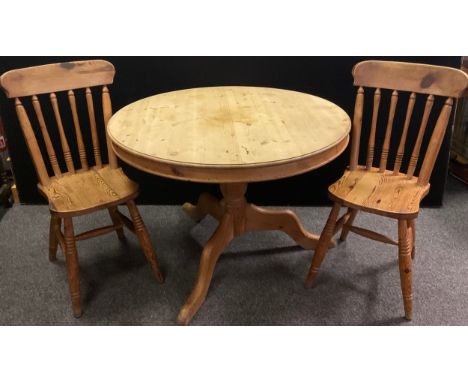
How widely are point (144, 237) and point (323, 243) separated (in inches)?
32.8

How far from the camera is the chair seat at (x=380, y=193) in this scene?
1772mm

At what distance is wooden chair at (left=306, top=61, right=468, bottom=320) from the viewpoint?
5.90 feet

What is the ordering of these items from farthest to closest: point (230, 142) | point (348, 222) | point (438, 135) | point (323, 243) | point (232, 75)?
point (232, 75) < point (348, 222) < point (323, 243) < point (438, 135) < point (230, 142)

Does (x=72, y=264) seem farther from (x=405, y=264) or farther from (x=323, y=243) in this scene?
(x=405, y=264)

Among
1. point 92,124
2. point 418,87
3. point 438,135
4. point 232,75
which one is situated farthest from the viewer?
point 232,75

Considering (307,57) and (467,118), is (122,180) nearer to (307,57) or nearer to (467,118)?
(307,57)

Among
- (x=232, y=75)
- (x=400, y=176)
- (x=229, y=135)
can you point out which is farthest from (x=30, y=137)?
(x=400, y=176)

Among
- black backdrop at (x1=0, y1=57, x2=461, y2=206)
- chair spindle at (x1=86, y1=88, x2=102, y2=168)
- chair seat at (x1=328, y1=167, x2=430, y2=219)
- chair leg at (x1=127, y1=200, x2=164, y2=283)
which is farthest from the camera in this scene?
black backdrop at (x1=0, y1=57, x2=461, y2=206)

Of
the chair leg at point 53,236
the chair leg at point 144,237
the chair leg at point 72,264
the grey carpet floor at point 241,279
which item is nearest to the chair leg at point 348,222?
the grey carpet floor at point 241,279

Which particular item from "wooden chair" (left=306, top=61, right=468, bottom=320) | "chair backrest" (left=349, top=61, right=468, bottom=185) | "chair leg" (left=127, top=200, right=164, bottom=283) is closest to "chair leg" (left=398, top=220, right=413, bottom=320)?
"wooden chair" (left=306, top=61, right=468, bottom=320)

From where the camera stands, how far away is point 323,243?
2020mm

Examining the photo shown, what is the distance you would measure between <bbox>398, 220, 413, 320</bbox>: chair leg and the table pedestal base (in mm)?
558

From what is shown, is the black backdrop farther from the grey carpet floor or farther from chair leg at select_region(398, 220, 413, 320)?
chair leg at select_region(398, 220, 413, 320)

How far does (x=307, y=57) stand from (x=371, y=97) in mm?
438
